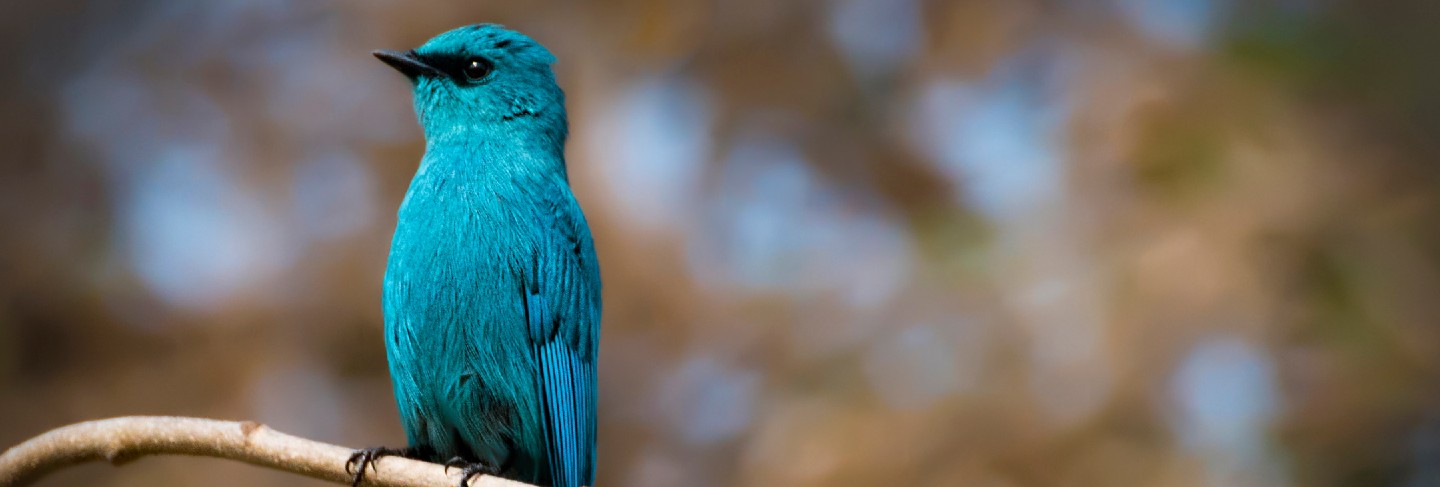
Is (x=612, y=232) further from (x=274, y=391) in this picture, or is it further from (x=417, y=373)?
(x=417, y=373)

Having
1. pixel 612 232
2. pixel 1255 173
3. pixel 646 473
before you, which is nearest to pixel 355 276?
pixel 612 232

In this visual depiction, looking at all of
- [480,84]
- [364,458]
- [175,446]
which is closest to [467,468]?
[364,458]

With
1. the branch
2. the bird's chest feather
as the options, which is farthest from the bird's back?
the branch

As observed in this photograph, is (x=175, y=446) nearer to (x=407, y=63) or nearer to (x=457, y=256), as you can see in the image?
(x=457, y=256)

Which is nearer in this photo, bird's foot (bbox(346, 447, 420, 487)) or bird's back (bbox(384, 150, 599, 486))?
bird's foot (bbox(346, 447, 420, 487))

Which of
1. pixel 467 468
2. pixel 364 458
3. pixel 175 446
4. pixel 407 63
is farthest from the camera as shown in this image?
pixel 407 63

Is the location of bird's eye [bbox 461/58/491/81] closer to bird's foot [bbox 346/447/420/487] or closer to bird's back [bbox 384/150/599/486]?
bird's back [bbox 384/150/599/486]

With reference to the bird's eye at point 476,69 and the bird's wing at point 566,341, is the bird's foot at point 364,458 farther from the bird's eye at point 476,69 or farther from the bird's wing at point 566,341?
the bird's eye at point 476,69
